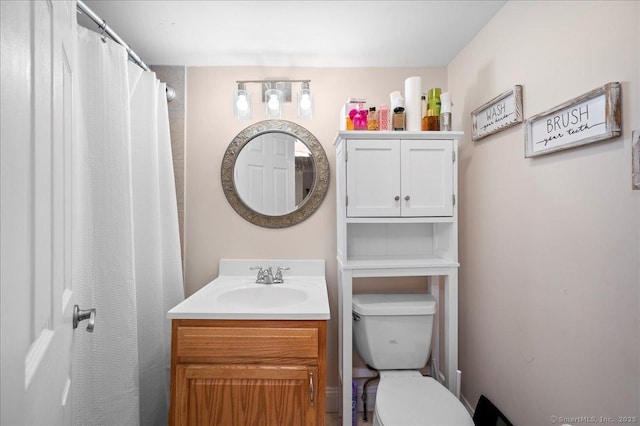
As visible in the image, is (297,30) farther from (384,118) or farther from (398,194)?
(398,194)

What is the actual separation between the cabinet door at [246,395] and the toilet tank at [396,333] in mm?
485

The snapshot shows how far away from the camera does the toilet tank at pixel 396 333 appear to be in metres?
1.66

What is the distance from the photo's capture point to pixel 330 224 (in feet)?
6.39

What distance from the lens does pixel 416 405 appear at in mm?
1341

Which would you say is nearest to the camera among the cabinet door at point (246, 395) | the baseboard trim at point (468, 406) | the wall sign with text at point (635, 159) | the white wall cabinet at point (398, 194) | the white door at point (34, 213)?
the white door at point (34, 213)

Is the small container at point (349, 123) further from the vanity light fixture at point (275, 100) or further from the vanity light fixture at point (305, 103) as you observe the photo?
the vanity light fixture at point (275, 100)

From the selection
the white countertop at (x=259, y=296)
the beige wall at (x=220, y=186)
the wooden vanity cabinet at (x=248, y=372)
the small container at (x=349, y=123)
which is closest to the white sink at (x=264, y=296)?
the white countertop at (x=259, y=296)

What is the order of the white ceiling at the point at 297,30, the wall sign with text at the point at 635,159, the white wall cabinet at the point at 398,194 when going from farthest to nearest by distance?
1. the white wall cabinet at the point at 398,194
2. the white ceiling at the point at 297,30
3. the wall sign with text at the point at 635,159

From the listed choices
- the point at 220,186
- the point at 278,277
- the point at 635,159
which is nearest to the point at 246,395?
the point at 278,277

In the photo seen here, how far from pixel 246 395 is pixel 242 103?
57.7 inches

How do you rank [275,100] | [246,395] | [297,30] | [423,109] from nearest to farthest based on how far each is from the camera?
[246,395] → [297,30] → [423,109] → [275,100]

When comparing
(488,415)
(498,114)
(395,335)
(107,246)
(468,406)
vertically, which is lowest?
(468,406)

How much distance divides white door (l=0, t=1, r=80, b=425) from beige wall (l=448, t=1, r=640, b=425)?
137cm

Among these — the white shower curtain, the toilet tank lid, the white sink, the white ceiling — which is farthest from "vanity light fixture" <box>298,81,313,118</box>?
the toilet tank lid
